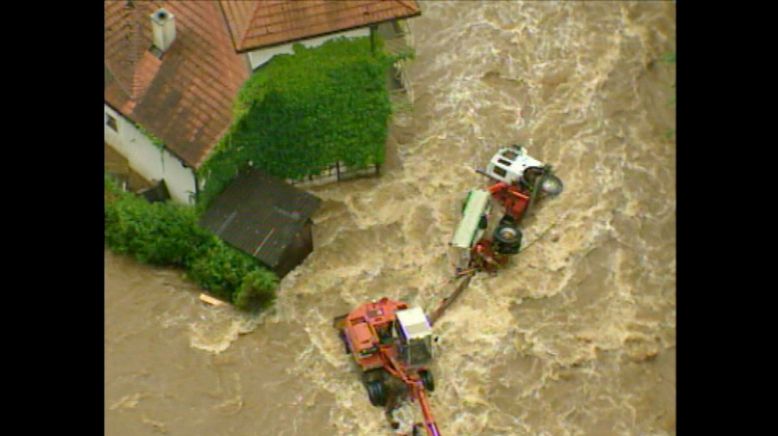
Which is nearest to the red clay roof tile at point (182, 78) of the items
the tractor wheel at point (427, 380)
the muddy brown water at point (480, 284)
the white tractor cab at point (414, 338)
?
the muddy brown water at point (480, 284)

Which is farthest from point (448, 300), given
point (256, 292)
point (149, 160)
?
point (149, 160)

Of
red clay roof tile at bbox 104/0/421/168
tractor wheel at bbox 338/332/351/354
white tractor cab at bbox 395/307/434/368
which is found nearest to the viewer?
white tractor cab at bbox 395/307/434/368

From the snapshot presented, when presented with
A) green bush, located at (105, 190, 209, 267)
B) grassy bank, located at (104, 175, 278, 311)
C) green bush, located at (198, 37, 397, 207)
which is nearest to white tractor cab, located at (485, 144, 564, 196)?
green bush, located at (198, 37, 397, 207)

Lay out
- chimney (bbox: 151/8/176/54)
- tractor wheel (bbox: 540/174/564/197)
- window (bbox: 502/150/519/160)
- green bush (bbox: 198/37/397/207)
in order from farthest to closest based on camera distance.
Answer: window (bbox: 502/150/519/160), tractor wheel (bbox: 540/174/564/197), chimney (bbox: 151/8/176/54), green bush (bbox: 198/37/397/207)

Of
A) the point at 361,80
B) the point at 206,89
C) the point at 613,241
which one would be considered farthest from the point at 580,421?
the point at 206,89

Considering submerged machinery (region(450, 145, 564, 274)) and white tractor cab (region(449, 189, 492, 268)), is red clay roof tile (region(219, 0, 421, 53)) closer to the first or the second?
white tractor cab (region(449, 189, 492, 268))
